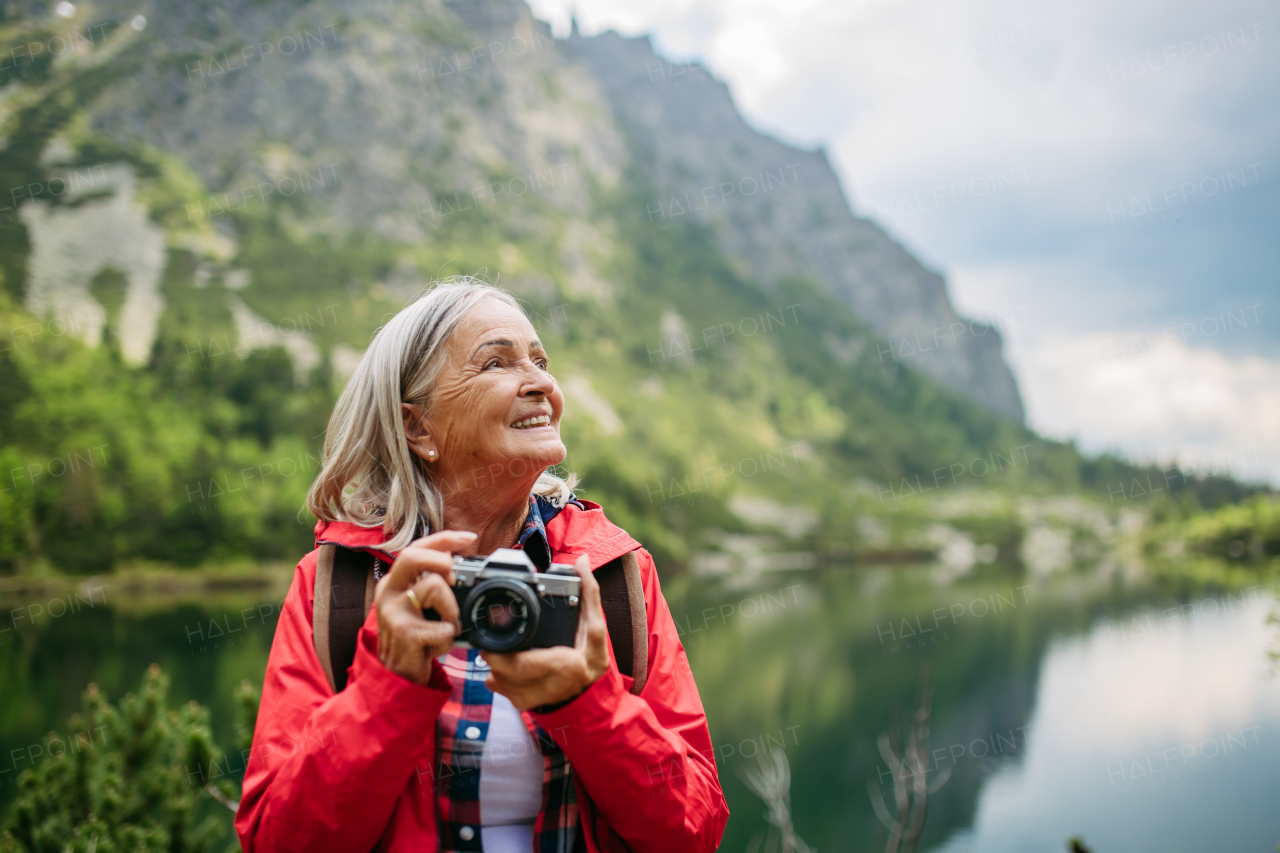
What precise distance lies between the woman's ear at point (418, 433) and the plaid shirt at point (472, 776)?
64 cm

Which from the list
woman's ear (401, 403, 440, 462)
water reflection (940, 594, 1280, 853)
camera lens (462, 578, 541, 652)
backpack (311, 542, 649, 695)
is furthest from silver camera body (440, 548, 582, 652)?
water reflection (940, 594, 1280, 853)

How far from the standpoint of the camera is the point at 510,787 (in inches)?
76.2

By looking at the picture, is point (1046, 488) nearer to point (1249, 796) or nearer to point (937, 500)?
point (937, 500)

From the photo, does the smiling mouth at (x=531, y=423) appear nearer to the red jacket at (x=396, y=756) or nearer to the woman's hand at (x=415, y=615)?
the red jacket at (x=396, y=756)

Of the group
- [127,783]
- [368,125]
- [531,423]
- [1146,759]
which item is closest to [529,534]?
[531,423]

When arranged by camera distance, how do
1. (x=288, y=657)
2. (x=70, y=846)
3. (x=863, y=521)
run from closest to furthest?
(x=288, y=657)
(x=70, y=846)
(x=863, y=521)

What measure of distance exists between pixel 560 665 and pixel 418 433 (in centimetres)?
98

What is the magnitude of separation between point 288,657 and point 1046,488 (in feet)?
637

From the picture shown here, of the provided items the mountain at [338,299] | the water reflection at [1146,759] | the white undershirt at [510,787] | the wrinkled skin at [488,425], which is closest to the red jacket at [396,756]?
the white undershirt at [510,787]

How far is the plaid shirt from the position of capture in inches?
75.5

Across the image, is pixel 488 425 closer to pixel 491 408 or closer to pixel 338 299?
pixel 491 408

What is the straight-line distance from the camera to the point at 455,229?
15050cm

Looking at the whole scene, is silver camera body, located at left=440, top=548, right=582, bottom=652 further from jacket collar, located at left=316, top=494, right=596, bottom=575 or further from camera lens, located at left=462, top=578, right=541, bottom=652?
jacket collar, located at left=316, top=494, right=596, bottom=575

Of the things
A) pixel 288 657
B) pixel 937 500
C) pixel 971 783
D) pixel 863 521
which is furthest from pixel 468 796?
pixel 937 500
